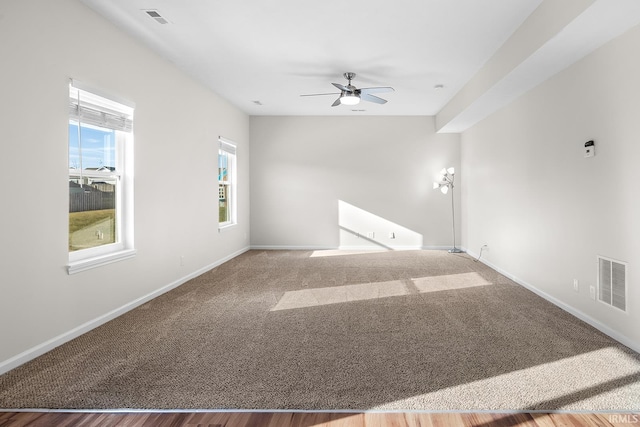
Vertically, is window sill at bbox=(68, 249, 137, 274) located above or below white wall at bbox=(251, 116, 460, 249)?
below

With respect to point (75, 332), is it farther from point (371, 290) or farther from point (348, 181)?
point (348, 181)

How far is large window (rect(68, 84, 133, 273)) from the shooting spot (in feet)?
10.6

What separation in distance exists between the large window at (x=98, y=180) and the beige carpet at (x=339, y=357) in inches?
27.6

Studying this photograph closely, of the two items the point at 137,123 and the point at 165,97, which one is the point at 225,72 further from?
the point at 137,123

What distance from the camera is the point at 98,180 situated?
358 cm

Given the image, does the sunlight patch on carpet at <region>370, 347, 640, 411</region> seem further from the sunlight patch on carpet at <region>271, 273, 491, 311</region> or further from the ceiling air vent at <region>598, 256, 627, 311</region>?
the sunlight patch on carpet at <region>271, 273, 491, 311</region>

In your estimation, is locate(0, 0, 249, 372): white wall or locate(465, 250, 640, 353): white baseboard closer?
locate(0, 0, 249, 372): white wall

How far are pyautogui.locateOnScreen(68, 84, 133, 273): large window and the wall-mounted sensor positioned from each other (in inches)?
172

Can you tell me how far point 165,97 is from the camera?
14.9 feet

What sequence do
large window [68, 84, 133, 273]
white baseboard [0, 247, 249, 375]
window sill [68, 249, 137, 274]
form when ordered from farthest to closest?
large window [68, 84, 133, 273] < window sill [68, 249, 137, 274] < white baseboard [0, 247, 249, 375]

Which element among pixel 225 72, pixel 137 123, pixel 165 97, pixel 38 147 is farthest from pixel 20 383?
pixel 225 72

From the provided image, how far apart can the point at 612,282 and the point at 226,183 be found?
570 cm

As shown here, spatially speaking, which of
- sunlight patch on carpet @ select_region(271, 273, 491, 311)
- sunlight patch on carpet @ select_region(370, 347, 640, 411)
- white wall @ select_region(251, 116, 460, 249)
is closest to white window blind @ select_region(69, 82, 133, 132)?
sunlight patch on carpet @ select_region(271, 273, 491, 311)

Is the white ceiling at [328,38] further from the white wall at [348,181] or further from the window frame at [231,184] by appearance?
the white wall at [348,181]
